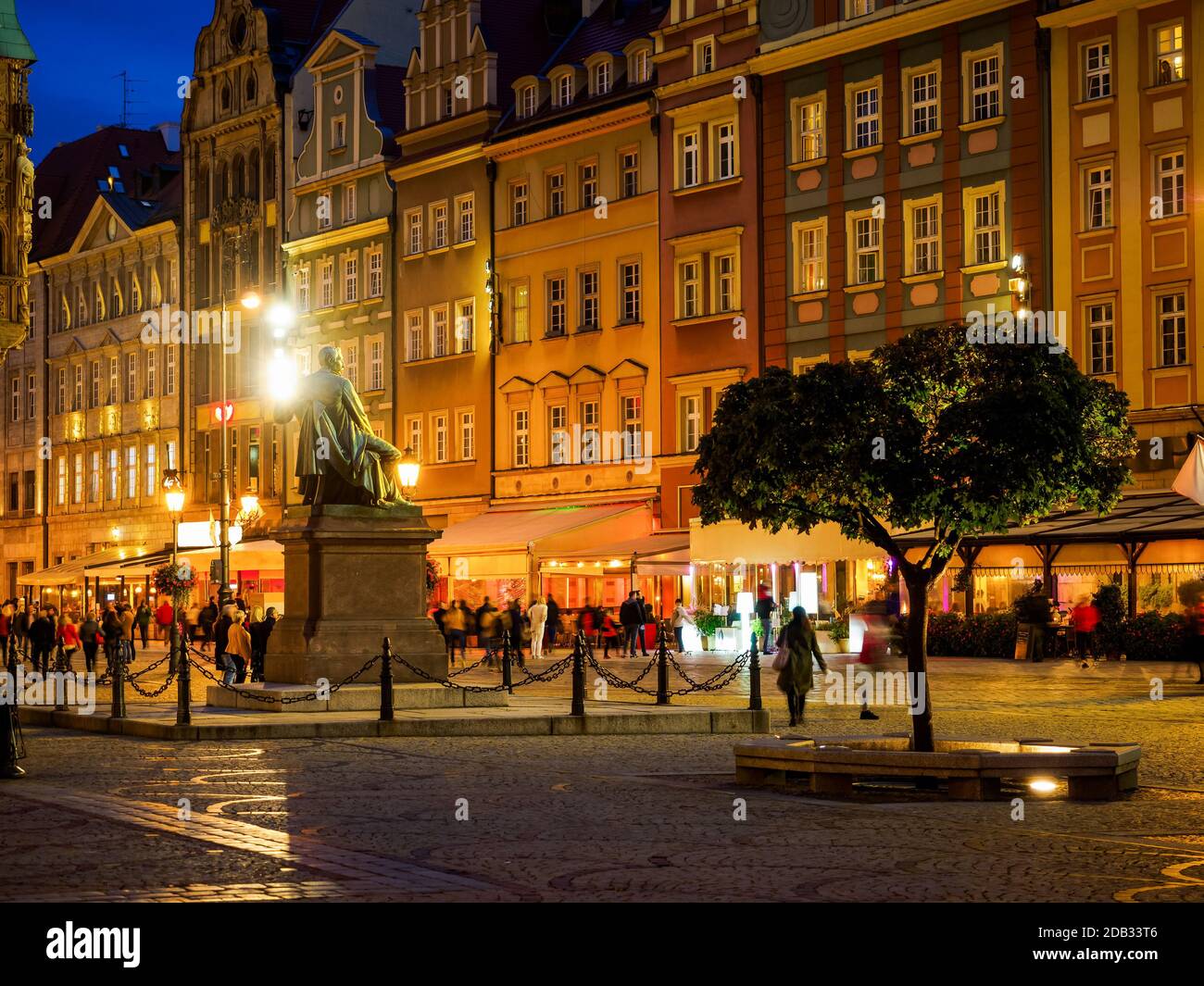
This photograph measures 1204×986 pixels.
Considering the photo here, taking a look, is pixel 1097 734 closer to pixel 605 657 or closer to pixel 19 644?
pixel 605 657

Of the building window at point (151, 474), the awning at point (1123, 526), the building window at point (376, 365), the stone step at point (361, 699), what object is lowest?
the stone step at point (361, 699)

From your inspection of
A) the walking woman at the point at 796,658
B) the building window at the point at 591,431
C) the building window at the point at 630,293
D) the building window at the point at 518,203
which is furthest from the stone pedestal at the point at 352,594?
the building window at the point at 518,203

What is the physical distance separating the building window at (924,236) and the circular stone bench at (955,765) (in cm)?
2984

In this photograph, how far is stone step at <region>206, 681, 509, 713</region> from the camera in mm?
24031

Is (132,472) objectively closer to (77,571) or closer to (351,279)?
(77,571)

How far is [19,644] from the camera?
5266 centimetres

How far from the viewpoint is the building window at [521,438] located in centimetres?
5625

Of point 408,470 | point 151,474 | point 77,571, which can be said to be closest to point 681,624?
point 408,470

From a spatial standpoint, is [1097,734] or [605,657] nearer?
[1097,734]

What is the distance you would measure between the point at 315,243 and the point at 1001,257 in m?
26.5

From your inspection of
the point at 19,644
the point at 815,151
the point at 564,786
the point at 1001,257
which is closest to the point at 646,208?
the point at 815,151

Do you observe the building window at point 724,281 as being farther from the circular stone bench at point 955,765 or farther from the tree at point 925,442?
the circular stone bench at point 955,765

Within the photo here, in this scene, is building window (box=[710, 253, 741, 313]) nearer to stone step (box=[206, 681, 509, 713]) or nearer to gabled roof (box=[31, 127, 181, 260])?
stone step (box=[206, 681, 509, 713])

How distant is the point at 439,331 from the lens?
59.5 metres
